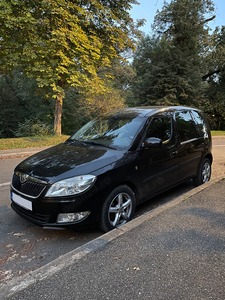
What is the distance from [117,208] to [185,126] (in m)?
2.37

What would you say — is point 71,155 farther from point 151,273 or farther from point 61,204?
point 151,273

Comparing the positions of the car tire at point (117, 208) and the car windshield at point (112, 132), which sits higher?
the car windshield at point (112, 132)

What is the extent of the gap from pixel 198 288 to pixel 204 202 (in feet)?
6.64

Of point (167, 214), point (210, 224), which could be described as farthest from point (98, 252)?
point (210, 224)

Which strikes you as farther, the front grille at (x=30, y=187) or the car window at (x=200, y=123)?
the car window at (x=200, y=123)

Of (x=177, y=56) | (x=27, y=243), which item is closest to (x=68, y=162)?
(x=27, y=243)

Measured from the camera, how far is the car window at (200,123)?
505cm

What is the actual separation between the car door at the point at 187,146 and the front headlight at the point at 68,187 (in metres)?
2.21

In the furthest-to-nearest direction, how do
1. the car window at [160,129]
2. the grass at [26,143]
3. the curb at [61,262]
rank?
1. the grass at [26,143]
2. the car window at [160,129]
3. the curb at [61,262]

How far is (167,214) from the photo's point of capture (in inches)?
131

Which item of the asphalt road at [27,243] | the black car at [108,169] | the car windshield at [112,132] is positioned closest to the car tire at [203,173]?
the black car at [108,169]

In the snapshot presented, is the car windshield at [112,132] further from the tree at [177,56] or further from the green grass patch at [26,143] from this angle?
the tree at [177,56]

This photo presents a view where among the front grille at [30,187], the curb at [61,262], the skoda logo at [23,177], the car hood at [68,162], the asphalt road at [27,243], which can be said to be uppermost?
the car hood at [68,162]

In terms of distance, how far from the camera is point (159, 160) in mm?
3795
